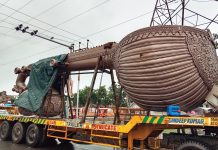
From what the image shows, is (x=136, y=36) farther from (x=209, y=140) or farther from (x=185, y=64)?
(x=209, y=140)

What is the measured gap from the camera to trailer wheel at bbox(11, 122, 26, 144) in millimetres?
→ 11609

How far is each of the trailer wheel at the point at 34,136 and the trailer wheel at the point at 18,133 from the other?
47cm

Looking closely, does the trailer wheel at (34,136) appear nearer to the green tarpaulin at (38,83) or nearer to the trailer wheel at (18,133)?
the trailer wheel at (18,133)

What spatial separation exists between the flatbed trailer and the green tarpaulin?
2.66 ft

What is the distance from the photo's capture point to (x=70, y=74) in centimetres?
1179

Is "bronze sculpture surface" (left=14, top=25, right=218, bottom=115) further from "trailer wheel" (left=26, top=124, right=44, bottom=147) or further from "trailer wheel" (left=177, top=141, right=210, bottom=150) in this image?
"trailer wheel" (left=26, top=124, right=44, bottom=147)

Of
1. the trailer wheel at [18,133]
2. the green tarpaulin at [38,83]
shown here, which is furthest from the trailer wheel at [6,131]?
the green tarpaulin at [38,83]

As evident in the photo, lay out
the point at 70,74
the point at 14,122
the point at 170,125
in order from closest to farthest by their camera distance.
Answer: the point at 170,125 → the point at 70,74 → the point at 14,122

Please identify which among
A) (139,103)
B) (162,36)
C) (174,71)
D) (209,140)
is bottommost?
(209,140)

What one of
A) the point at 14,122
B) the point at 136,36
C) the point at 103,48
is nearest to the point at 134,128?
the point at 136,36

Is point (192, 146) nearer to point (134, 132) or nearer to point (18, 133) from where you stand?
point (134, 132)

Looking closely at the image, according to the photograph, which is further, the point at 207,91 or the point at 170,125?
the point at 207,91

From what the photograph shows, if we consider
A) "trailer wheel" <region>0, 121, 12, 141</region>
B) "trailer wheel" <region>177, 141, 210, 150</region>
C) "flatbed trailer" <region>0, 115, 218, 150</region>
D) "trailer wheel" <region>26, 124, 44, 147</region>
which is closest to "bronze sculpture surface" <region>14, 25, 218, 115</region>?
"flatbed trailer" <region>0, 115, 218, 150</region>

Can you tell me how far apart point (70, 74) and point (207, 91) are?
6.45 meters
